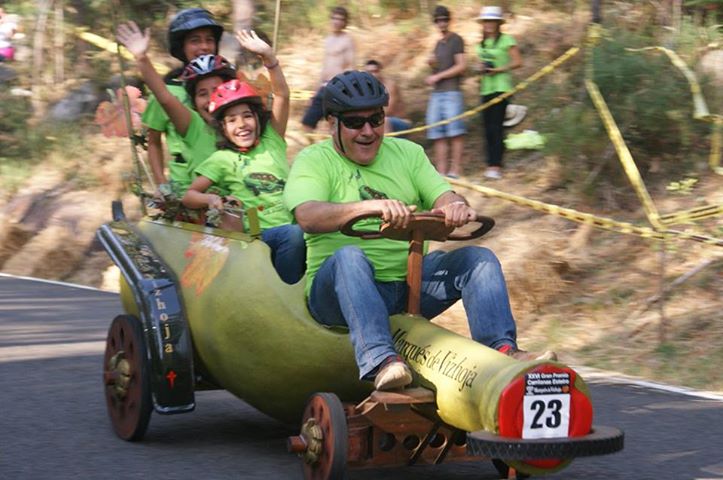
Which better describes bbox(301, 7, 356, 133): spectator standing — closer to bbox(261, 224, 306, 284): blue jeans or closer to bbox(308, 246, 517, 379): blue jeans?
bbox(261, 224, 306, 284): blue jeans

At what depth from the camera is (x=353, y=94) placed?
5555mm

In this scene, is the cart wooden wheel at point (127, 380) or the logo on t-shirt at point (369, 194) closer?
the logo on t-shirt at point (369, 194)

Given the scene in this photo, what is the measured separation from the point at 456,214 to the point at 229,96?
194cm

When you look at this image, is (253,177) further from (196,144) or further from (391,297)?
(391,297)

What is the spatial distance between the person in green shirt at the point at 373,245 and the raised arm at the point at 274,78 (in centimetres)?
151

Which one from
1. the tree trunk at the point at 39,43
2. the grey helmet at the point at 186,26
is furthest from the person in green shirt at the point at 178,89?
the tree trunk at the point at 39,43

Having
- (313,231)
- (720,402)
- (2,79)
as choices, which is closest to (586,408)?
(313,231)

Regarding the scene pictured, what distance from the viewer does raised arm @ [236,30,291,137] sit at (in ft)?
23.7

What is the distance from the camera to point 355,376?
5.37 meters

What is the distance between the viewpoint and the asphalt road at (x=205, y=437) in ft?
18.8

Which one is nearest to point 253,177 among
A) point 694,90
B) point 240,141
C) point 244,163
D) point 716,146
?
point 244,163

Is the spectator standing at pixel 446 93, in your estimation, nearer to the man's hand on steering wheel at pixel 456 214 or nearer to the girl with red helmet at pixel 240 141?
the girl with red helmet at pixel 240 141

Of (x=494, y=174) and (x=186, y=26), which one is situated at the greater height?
(x=186, y=26)

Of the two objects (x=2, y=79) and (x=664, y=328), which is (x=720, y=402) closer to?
(x=664, y=328)
